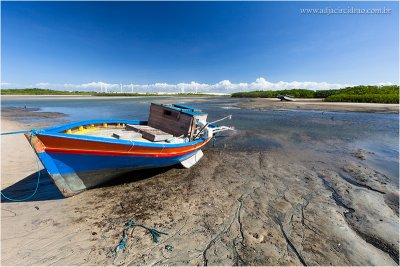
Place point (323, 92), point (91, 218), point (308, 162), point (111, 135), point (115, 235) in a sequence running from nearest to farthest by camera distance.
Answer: point (115, 235) < point (91, 218) < point (111, 135) < point (308, 162) < point (323, 92)

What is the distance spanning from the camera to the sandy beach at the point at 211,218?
4.47m

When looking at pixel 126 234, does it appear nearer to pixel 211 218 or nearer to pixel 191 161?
pixel 211 218

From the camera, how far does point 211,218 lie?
5.85 m

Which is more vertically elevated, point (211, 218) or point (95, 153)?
point (95, 153)

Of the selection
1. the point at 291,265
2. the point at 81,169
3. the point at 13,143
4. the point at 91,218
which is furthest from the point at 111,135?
the point at 291,265

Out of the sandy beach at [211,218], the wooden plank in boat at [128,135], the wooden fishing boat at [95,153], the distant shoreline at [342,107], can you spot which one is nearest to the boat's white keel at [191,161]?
the wooden fishing boat at [95,153]

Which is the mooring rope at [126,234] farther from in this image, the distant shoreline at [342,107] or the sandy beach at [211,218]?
the distant shoreline at [342,107]

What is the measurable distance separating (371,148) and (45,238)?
1751 centimetres

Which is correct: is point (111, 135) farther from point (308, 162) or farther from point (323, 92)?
point (323, 92)

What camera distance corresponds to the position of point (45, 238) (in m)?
4.84

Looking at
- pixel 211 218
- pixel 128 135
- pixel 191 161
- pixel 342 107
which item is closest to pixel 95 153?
pixel 128 135

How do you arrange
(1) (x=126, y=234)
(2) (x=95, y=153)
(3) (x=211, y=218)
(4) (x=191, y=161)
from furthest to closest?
(4) (x=191, y=161)
(2) (x=95, y=153)
(3) (x=211, y=218)
(1) (x=126, y=234)

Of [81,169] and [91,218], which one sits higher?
[81,169]

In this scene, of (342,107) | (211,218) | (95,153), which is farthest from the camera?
(342,107)
